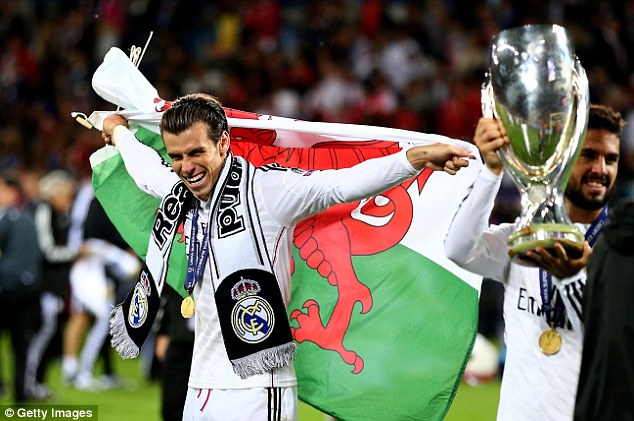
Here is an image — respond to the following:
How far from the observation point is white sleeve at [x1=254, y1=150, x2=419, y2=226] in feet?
11.9

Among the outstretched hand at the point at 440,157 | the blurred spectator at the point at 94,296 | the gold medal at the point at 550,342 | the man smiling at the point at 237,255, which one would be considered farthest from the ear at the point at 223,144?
the blurred spectator at the point at 94,296

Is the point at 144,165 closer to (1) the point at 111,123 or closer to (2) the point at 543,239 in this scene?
(1) the point at 111,123

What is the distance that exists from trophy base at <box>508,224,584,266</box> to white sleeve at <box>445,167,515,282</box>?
0.92 feet

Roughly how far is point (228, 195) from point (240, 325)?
49 centimetres

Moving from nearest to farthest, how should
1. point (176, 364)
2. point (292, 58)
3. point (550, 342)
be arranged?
point (550, 342) → point (176, 364) → point (292, 58)

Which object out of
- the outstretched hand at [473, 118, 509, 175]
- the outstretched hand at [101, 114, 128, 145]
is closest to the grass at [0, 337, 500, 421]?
the outstretched hand at [101, 114, 128, 145]

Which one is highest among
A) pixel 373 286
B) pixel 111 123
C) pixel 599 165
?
pixel 111 123

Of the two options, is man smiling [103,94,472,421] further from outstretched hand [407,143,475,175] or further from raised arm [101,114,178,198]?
raised arm [101,114,178,198]

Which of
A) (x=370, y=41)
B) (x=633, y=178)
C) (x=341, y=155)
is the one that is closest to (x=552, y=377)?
(x=341, y=155)

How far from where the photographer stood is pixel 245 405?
3807mm

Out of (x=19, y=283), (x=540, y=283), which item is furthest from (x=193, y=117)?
(x=19, y=283)

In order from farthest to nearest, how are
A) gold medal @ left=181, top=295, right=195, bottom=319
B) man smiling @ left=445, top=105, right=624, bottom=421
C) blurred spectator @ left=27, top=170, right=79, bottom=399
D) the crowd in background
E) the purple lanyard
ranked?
the crowd in background → blurred spectator @ left=27, top=170, right=79, bottom=399 → gold medal @ left=181, top=295, right=195, bottom=319 → the purple lanyard → man smiling @ left=445, top=105, right=624, bottom=421

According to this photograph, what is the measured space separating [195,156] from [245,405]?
93 cm

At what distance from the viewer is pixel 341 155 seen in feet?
15.1
